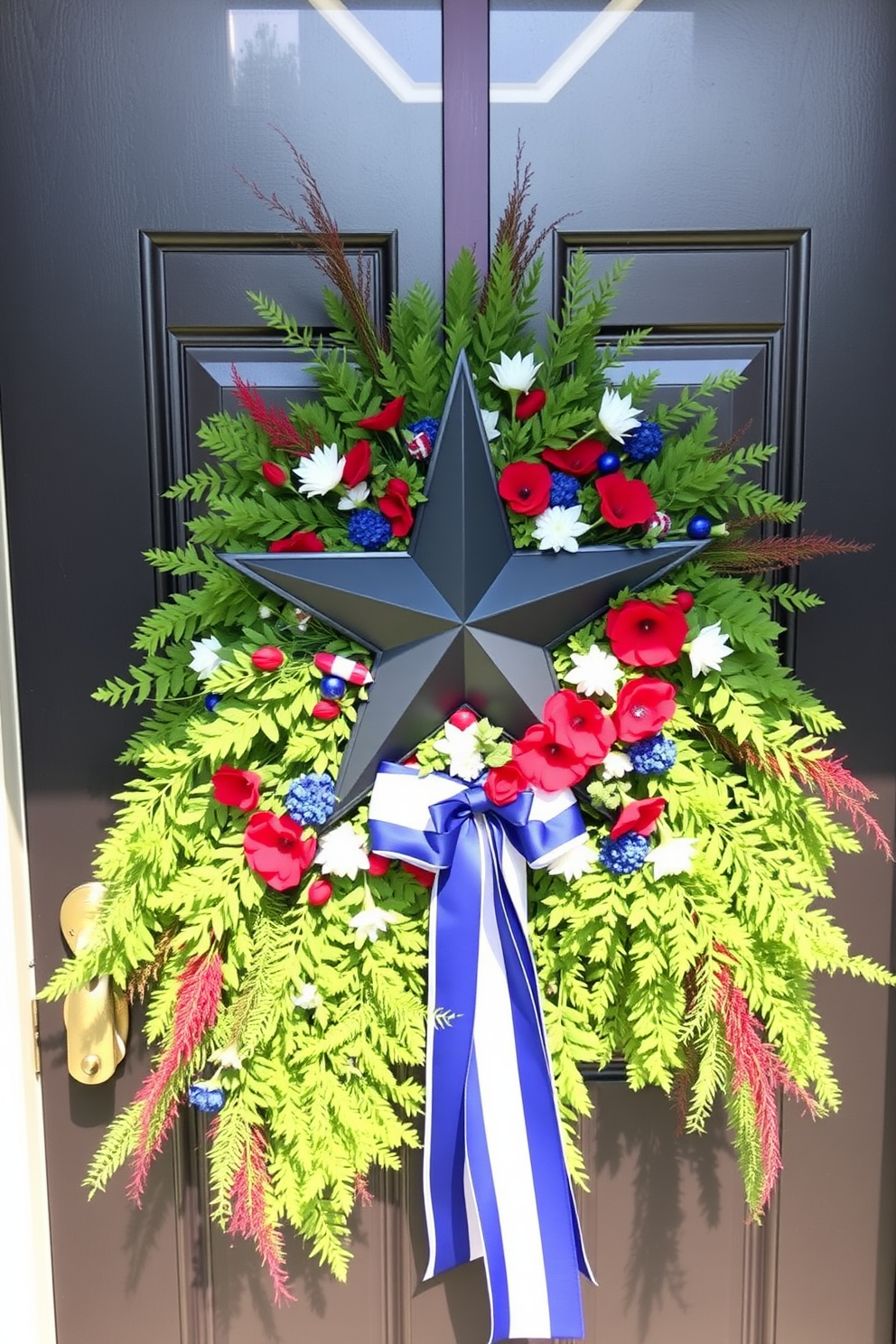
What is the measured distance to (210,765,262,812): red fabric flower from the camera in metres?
0.79

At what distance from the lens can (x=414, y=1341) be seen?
Result: 103cm

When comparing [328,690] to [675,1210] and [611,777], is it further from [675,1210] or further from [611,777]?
[675,1210]

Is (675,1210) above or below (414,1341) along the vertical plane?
above

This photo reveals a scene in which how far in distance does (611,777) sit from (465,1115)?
1.28ft

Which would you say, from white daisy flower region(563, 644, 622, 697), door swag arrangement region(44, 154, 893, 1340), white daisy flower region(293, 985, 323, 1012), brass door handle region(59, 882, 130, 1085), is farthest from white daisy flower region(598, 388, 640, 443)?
brass door handle region(59, 882, 130, 1085)

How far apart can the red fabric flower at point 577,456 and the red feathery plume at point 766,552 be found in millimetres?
162

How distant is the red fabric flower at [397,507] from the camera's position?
81cm

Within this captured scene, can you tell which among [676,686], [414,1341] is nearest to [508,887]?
[676,686]

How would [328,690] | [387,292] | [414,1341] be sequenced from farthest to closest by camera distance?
1. [414,1341]
2. [387,292]
3. [328,690]

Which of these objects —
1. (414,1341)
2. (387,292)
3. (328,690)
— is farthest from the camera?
Answer: (414,1341)

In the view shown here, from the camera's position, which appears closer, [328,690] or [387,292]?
[328,690]

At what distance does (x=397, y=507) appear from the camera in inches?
32.4

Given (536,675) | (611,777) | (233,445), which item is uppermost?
(233,445)

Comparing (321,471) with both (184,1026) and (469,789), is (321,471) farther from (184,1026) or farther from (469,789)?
(184,1026)
